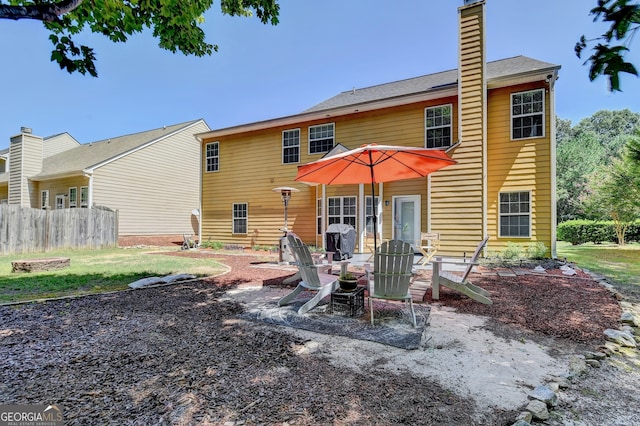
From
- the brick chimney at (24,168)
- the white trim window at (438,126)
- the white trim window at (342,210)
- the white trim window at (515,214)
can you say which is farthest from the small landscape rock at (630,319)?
the brick chimney at (24,168)

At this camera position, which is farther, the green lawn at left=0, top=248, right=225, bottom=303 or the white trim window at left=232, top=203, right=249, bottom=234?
the white trim window at left=232, top=203, right=249, bottom=234

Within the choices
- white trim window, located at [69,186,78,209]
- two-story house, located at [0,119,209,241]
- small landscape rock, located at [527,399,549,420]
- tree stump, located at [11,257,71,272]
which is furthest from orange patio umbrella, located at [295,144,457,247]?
white trim window, located at [69,186,78,209]

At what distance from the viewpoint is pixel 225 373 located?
246 centimetres

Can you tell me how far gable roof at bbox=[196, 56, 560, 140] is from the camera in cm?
879

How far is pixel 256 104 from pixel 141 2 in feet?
55.3

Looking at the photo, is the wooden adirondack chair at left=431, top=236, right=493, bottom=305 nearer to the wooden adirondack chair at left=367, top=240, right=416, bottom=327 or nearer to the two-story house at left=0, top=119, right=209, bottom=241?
the wooden adirondack chair at left=367, top=240, right=416, bottom=327

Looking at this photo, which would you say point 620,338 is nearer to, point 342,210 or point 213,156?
point 342,210

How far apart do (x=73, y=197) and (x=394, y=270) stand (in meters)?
18.8

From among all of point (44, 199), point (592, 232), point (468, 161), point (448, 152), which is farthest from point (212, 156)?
point (592, 232)

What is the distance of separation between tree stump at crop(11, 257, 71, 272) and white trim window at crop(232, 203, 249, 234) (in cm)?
654

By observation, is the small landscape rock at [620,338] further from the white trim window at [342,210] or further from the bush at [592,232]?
the bush at [592,232]

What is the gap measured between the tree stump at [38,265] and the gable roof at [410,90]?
8.10 metres

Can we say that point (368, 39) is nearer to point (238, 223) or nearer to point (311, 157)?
point (311, 157)

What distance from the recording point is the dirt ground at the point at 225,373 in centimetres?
196
